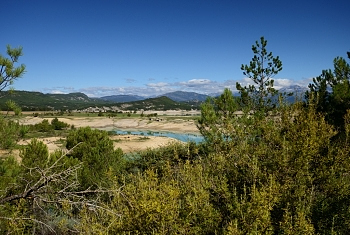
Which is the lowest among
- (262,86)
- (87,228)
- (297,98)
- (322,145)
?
(87,228)

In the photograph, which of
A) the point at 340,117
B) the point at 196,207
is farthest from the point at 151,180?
the point at 340,117

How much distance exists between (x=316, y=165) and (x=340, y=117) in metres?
11.6

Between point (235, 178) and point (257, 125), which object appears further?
point (257, 125)

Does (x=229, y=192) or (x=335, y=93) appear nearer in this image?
(x=229, y=192)

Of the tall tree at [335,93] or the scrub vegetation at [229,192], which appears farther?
the tall tree at [335,93]

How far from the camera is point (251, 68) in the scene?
23.1 metres

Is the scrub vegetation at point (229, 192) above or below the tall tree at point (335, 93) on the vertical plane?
below

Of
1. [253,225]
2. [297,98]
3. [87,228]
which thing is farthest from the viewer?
[297,98]

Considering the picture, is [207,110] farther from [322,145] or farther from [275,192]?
[275,192]

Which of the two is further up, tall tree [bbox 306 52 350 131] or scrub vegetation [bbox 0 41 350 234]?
tall tree [bbox 306 52 350 131]

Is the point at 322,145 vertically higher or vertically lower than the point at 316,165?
higher

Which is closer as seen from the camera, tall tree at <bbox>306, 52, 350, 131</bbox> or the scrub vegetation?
the scrub vegetation

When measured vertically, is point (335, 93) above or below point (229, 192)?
above

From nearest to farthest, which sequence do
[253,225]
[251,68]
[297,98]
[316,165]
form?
1. [253,225]
2. [316,165]
3. [297,98]
4. [251,68]
